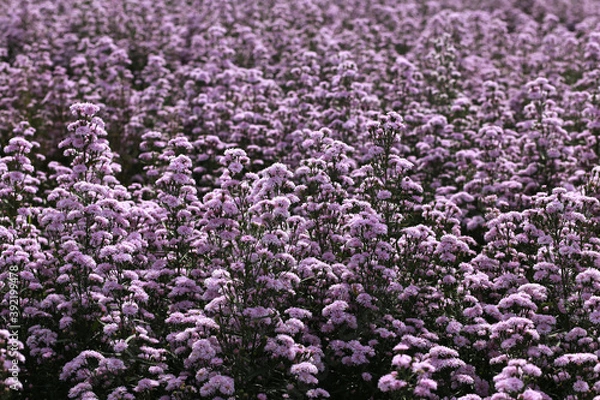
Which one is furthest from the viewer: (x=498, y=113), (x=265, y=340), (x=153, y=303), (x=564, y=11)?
(x=564, y=11)

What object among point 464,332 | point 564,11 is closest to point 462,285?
point 464,332

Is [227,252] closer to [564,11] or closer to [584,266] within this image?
[584,266]

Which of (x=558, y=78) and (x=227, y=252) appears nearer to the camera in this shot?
(x=227, y=252)

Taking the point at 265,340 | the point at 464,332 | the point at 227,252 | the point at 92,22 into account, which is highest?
the point at 92,22

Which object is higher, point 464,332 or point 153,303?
point 153,303

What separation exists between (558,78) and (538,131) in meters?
4.32

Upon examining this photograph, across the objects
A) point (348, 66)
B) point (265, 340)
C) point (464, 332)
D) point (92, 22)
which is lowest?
point (464, 332)

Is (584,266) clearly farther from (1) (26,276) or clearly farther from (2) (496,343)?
(1) (26,276)

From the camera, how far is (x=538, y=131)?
13.1 metres

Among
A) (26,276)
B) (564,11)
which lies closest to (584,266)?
(26,276)

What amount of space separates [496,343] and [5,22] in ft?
63.0

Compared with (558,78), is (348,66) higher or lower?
higher

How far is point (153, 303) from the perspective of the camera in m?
8.97

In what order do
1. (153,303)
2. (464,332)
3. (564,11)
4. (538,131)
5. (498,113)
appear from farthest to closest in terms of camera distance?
(564,11), (498,113), (538,131), (153,303), (464,332)
